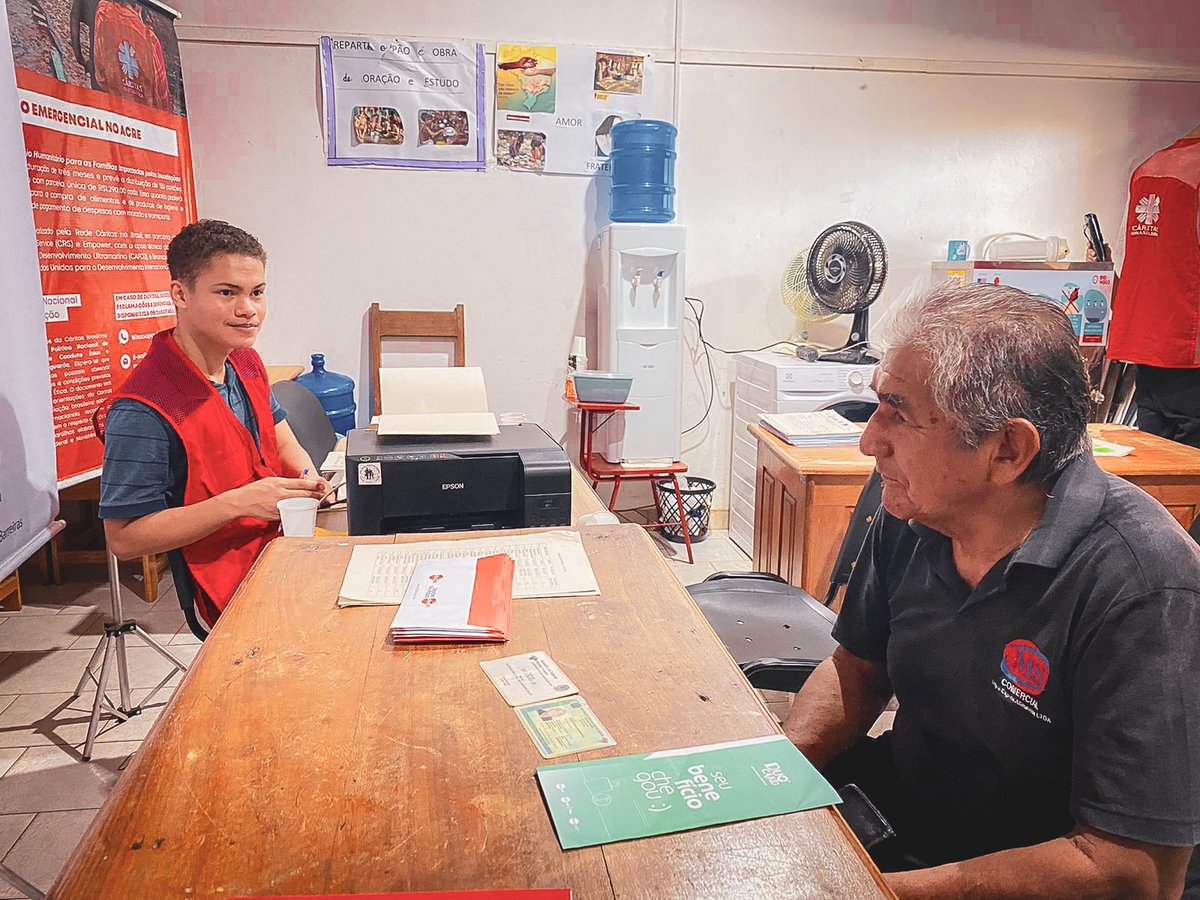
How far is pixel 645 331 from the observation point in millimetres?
3900

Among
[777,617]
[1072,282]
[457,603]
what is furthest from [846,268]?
[457,603]

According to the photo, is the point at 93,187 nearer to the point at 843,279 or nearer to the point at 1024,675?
the point at 843,279

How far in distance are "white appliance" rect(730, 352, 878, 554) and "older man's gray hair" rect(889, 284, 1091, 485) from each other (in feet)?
8.52

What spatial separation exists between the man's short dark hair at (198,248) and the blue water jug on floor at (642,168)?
7.44 ft

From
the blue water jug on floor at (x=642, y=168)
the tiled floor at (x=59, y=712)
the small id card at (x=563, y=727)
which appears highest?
the blue water jug on floor at (x=642, y=168)

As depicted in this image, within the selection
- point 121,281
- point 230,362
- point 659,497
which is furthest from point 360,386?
point 230,362

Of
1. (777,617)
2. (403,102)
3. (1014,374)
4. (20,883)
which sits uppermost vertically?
(403,102)

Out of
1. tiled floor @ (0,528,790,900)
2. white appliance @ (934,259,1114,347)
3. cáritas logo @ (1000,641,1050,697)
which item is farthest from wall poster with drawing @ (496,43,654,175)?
cáritas logo @ (1000,641,1050,697)

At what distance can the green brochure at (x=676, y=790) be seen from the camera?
2.57 feet

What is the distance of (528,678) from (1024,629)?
23.7 inches

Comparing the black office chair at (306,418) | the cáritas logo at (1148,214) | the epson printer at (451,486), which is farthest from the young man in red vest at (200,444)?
the cáritas logo at (1148,214)

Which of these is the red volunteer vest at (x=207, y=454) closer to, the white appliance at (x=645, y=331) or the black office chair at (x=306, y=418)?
the black office chair at (x=306, y=418)

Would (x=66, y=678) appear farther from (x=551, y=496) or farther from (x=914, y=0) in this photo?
(x=914, y=0)

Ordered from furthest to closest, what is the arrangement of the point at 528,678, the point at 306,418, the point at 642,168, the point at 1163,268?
1. the point at 642,168
2. the point at 1163,268
3. the point at 306,418
4. the point at 528,678
